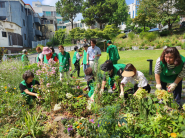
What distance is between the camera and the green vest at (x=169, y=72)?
2527 millimetres

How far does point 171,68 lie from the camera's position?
2.58 m

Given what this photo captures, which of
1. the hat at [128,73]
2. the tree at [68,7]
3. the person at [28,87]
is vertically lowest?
the person at [28,87]

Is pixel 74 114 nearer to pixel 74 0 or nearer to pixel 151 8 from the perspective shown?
pixel 151 8

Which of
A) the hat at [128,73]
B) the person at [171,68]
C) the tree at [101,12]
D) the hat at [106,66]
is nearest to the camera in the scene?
the person at [171,68]

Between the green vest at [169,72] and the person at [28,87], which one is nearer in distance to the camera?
the green vest at [169,72]

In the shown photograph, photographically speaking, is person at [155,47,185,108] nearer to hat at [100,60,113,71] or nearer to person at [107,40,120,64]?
hat at [100,60,113,71]

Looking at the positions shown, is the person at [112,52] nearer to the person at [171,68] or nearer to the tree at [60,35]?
the person at [171,68]

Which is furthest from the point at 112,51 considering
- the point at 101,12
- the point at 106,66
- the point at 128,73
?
the point at 101,12

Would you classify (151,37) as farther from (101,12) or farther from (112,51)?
(112,51)

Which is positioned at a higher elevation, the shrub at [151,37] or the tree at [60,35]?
the tree at [60,35]

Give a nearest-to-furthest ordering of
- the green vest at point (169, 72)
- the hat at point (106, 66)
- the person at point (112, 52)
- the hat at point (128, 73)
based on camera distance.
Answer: the green vest at point (169, 72) < the hat at point (128, 73) < the hat at point (106, 66) < the person at point (112, 52)

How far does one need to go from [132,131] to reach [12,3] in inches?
988

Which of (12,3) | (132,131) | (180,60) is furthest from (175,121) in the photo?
(12,3)

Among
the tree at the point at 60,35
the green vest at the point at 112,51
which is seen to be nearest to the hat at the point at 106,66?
the green vest at the point at 112,51
